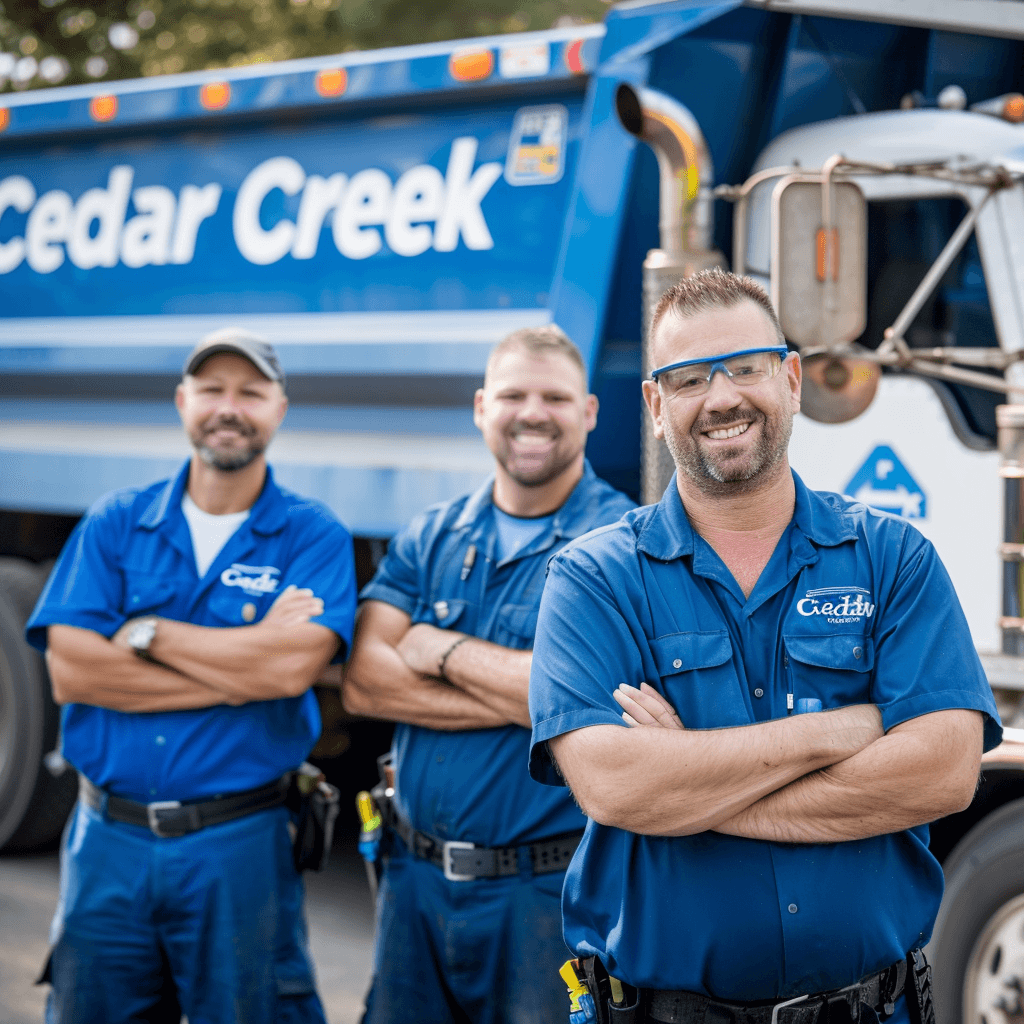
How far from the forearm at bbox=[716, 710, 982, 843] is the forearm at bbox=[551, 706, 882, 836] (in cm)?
2

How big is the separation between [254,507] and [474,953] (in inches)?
45.2

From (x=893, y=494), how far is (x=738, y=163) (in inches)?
42.6

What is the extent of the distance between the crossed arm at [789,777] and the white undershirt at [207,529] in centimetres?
145

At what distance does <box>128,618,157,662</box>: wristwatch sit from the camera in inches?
120

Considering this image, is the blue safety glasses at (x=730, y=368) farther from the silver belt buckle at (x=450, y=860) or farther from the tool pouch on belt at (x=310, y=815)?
the tool pouch on belt at (x=310, y=815)

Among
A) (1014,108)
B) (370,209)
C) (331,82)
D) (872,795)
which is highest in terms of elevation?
(331,82)

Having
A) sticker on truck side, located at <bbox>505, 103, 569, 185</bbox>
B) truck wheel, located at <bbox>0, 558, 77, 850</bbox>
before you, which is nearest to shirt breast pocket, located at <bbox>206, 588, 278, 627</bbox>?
sticker on truck side, located at <bbox>505, 103, 569, 185</bbox>

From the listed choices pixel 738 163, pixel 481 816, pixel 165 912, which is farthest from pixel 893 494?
pixel 165 912

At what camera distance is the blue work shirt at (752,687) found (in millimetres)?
2014

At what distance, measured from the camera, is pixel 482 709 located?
2840 mm

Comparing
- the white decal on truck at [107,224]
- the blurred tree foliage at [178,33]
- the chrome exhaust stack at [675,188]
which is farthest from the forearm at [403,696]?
the blurred tree foliage at [178,33]

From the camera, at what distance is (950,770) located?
2.02 m

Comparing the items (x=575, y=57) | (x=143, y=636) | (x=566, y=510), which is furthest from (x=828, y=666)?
(x=575, y=57)

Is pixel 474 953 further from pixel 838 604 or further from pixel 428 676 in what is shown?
pixel 838 604
